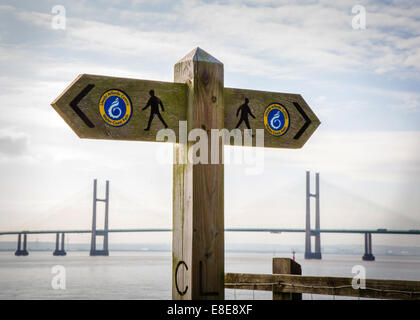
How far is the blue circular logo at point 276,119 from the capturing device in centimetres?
188

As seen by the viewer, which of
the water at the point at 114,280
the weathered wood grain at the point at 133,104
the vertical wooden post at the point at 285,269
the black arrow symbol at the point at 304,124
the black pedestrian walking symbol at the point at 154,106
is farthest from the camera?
the water at the point at 114,280

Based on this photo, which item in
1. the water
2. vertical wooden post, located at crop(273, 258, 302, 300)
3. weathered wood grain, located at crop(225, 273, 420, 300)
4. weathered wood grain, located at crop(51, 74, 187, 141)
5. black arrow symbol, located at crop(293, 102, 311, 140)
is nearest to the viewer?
weathered wood grain, located at crop(51, 74, 187, 141)

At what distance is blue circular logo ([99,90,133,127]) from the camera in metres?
1.63

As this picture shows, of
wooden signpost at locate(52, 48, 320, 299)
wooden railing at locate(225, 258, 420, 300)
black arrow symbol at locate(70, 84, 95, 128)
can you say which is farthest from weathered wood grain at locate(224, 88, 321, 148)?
wooden railing at locate(225, 258, 420, 300)

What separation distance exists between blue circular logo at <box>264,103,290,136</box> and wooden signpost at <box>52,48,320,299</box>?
128 mm

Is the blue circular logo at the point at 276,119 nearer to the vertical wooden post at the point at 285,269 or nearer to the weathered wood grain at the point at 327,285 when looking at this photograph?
the weathered wood grain at the point at 327,285

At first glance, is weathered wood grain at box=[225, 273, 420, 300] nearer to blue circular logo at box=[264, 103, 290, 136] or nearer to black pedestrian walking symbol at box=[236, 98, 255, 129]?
blue circular logo at box=[264, 103, 290, 136]

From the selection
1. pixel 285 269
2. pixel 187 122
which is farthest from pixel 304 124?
pixel 285 269

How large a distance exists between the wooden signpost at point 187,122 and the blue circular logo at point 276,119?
128mm

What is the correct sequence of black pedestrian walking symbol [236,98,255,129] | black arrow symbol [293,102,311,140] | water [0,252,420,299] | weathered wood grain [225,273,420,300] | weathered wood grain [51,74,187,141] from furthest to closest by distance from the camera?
water [0,252,420,299], weathered wood grain [225,273,420,300], black arrow symbol [293,102,311,140], black pedestrian walking symbol [236,98,255,129], weathered wood grain [51,74,187,141]

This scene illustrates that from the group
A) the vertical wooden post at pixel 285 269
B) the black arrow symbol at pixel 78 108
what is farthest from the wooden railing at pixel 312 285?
the black arrow symbol at pixel 78 108

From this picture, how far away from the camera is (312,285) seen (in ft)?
9.50

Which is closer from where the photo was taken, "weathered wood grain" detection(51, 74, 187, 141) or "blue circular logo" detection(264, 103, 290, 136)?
"weathered wood grain" detection(51, 74, 187, 141)
